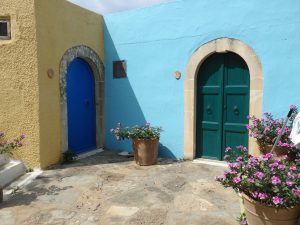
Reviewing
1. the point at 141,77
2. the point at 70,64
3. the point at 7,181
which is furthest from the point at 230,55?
the point at 7,181

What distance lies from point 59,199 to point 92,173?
1088 mm

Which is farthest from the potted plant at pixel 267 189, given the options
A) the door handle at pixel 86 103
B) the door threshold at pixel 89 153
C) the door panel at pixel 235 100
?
the door handle at pixel 86 103

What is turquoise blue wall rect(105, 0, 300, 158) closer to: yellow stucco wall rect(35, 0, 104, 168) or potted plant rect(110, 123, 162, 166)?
potted plant rect(110, 123, 162, 166)

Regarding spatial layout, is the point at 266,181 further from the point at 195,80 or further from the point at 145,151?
the point at 195,80

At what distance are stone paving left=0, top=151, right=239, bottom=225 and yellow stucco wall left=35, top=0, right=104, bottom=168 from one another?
52 cm

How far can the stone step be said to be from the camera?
444 centimetres

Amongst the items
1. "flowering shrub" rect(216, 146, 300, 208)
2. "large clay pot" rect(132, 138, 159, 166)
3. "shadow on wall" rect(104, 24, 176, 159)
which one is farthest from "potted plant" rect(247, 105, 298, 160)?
"shadow on wall" rect(104, 24, 176, 159)

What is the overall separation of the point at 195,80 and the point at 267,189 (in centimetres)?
321

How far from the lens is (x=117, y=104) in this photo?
253 inches

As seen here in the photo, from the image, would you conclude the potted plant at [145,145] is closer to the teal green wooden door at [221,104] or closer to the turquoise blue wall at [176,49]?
the turquoise blue wall at [176,49]

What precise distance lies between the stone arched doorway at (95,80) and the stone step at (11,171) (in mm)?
841

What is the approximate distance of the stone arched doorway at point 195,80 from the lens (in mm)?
4789

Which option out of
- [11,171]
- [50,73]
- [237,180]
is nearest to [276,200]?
[237,180]

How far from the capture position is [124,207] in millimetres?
3580
